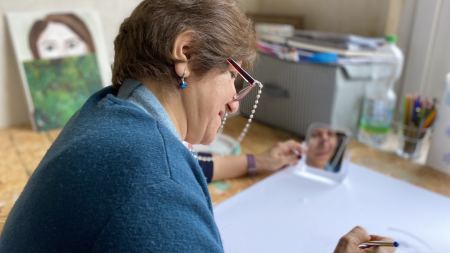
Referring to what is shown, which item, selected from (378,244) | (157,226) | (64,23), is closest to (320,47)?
(378,244)

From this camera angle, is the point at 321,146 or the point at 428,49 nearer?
the point at 321,146

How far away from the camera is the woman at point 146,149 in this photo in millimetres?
443

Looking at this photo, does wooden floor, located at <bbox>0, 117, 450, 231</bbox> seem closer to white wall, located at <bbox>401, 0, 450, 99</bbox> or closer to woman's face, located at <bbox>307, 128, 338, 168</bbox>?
woman's face, located at <bbox>307, 128, 338, 168</bbox>

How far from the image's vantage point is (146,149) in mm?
481

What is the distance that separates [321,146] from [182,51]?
623 mm

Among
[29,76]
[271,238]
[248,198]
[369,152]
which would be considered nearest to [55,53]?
[29,76]

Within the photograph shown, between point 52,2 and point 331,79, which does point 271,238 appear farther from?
point 52,2

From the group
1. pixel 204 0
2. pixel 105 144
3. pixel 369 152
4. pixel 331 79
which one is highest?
pixel 204 0

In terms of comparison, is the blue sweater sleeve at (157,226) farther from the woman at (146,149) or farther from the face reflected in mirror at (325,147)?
the face reflected in mirror at (325,147)

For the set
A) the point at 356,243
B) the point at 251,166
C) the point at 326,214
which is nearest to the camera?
the point at 356,243

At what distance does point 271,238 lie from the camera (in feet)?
2.53

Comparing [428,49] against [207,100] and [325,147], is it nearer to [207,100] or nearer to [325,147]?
[325,147]

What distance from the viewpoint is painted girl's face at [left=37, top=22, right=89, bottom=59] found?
1185 mm

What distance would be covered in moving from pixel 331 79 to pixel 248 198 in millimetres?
436
